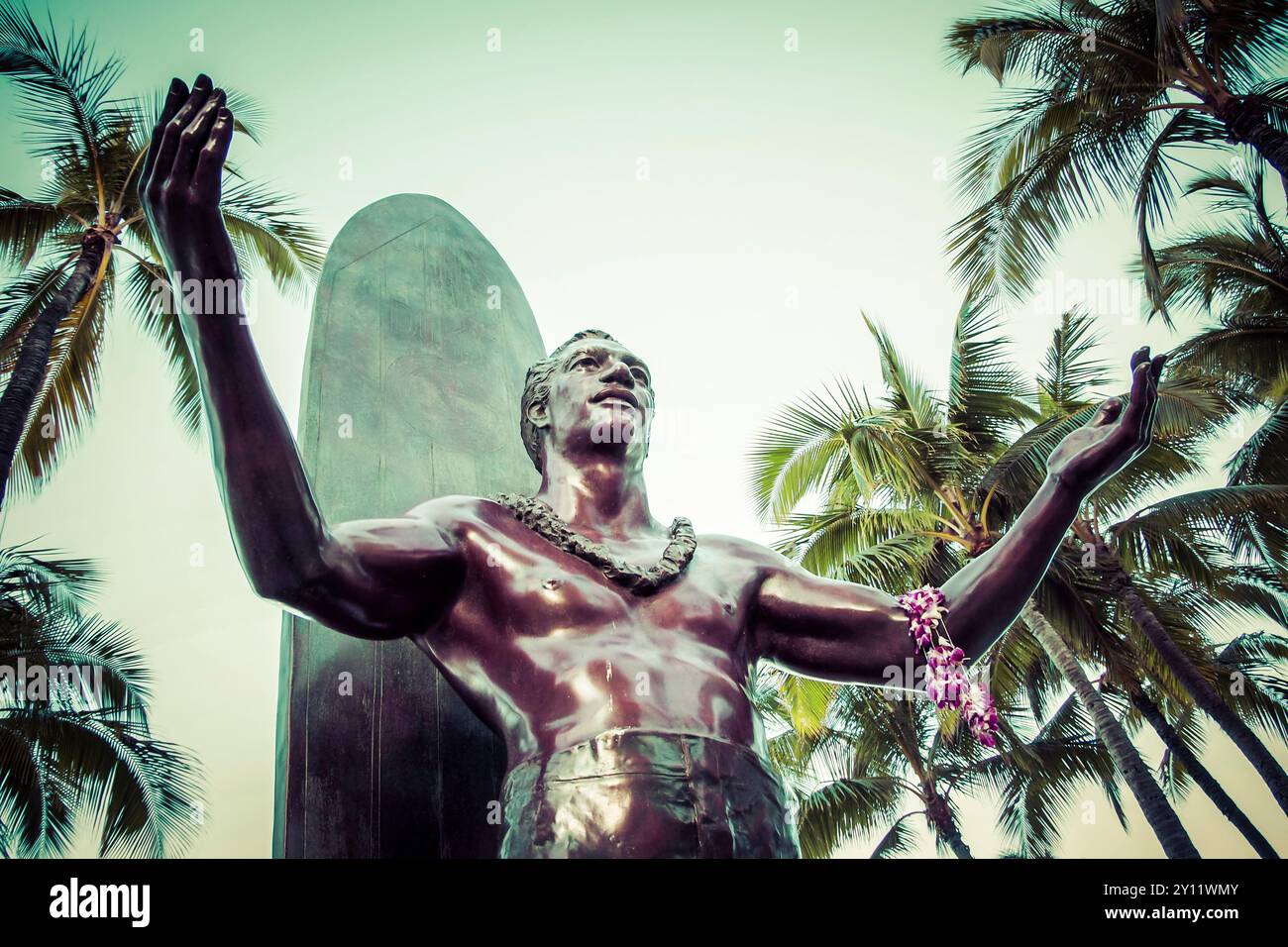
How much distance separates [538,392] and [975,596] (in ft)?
6.17

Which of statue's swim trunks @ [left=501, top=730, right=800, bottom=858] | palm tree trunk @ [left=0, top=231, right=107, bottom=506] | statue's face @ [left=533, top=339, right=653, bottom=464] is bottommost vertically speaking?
statue's swim trunks @ [left=501, top=730, right=800, bottom=858]

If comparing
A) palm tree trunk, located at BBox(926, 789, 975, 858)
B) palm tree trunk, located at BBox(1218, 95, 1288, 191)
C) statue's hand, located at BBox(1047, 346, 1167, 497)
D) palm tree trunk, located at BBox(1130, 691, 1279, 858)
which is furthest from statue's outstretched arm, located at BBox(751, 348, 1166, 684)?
palm tree trunk, located at BBox(926, 789, 975, 858)

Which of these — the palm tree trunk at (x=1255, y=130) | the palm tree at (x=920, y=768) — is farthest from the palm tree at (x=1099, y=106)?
the palm tree at (x=920, y=768)

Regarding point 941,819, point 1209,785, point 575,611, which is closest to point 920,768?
point 941,819

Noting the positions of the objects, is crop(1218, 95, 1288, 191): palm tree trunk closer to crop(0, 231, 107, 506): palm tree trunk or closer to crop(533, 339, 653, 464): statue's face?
crop(533, 339, 653, 464): statue's face

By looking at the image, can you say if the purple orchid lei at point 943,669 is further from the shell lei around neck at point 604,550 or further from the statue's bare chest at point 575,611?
the shell lei around neck at point 604,550

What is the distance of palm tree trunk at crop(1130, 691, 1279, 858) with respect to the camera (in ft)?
48.2

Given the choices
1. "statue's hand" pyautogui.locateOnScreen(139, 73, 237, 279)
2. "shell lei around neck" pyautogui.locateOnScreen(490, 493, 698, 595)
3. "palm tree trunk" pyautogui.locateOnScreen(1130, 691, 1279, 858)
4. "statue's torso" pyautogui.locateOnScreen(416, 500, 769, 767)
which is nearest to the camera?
"statue's hand" pyautogui.locateOnScreen(139, 73, 237, 279)

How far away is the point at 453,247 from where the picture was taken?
6488mm

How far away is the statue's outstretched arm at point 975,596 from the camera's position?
4320 millimetres

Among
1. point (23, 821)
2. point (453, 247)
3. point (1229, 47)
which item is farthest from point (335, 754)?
point (1229, 47)

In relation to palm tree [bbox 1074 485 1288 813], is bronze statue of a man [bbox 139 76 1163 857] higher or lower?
lower

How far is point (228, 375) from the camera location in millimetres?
3344
